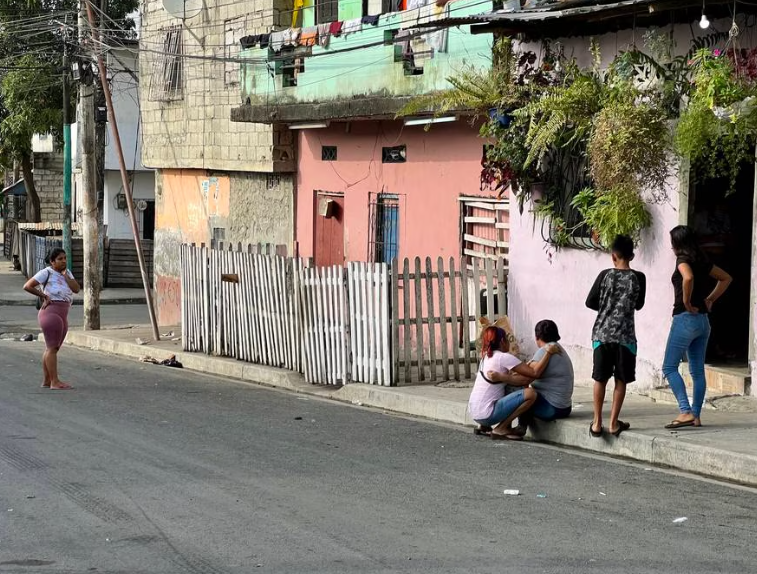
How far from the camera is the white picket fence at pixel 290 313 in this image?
13.7m

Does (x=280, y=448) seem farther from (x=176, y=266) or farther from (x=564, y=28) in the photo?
(x=176, y=266)

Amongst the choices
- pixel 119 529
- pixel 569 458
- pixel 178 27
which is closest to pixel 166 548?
pixel 119 529

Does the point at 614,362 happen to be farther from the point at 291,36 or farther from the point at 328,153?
the point at 291,36

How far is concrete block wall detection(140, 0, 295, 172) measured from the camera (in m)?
21.1

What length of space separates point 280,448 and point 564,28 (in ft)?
19.2

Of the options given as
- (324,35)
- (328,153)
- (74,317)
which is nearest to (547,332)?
(324,35)

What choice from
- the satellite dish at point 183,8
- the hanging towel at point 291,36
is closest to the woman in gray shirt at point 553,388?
the hanging towel at point 291,36

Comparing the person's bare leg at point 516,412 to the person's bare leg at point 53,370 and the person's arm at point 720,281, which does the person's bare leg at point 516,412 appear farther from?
the person's bare leg at point 53,370

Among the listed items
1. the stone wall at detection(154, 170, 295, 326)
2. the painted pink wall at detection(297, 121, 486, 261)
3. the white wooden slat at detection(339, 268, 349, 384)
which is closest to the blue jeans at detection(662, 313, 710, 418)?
the white wooden slat at detection(339, 268, 349, 384)

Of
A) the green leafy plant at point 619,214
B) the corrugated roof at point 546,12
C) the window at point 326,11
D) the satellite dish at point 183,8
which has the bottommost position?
the green leafy plant at point 619,214

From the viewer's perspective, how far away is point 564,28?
43.2 feet

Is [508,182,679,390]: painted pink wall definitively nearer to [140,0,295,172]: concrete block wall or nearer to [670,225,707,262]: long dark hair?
[670,225,707,262]: long dark hair

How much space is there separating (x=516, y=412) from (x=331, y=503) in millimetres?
3013

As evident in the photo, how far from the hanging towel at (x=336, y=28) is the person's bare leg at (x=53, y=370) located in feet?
22.6
